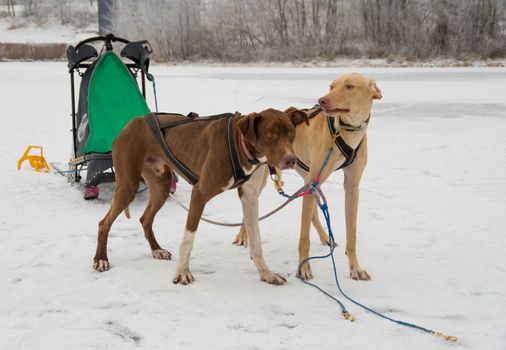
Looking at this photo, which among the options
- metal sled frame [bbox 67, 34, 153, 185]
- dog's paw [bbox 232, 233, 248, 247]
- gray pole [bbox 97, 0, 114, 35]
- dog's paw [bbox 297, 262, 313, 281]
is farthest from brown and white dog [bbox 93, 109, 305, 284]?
gray pole [bbox 97, 0, 114, 35]

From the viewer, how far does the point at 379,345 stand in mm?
2811

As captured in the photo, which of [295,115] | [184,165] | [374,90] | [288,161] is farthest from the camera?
[184,165]

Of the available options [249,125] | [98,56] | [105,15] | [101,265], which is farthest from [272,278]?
[105,15]

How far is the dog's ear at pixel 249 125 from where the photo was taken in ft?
10.4

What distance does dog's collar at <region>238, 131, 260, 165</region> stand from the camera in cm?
337

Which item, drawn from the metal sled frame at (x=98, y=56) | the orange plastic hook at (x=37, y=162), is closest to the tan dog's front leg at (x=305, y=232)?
the metal sled frame at (x=98, y=56)

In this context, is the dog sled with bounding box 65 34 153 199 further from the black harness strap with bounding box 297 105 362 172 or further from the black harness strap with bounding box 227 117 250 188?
the black harness strap with bounding box 297 105 362 172

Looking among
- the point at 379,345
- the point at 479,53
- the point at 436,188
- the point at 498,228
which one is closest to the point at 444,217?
the point at 498,228

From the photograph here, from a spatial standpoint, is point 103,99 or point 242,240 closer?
point 242,240

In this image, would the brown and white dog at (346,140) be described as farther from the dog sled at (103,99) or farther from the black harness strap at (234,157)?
the dog sled at (103,99)

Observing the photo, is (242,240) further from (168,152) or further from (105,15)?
(105,15)

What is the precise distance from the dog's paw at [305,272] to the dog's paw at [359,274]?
30 centimetres

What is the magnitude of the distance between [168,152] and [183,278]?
891 mm

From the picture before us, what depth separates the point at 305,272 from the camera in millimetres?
3752
